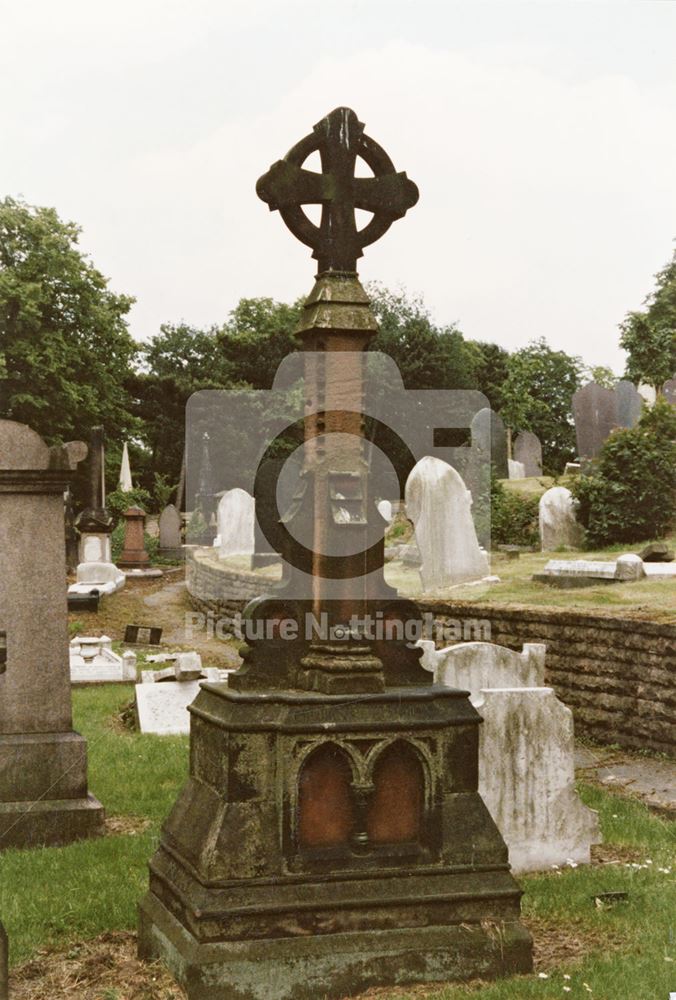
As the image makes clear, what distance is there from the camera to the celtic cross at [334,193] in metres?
5.26

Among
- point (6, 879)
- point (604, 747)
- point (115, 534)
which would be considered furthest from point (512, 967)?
point (115, 534)

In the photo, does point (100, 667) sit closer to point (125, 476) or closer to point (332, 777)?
point (332, 777)

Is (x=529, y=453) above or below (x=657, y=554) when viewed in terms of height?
above

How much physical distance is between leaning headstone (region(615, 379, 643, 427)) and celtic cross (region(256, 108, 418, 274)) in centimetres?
2904

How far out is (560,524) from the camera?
2069cm

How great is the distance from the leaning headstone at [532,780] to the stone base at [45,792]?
2417mm

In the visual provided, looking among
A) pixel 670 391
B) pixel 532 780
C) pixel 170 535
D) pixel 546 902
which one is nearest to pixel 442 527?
pixel 532 780

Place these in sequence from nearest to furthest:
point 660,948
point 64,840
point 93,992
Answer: point 93,992 < point 660,948 < point 64,840

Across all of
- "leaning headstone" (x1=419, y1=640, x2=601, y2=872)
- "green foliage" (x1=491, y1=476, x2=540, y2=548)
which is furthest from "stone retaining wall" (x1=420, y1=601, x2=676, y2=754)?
"green foliage" (x1=491, y1=476, x2=540, y2=548)

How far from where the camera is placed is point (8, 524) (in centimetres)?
720

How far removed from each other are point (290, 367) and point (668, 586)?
34436 millimetres

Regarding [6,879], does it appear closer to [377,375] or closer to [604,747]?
[604,747]

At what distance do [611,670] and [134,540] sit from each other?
24.8 meters

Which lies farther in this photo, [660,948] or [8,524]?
[8,524]
